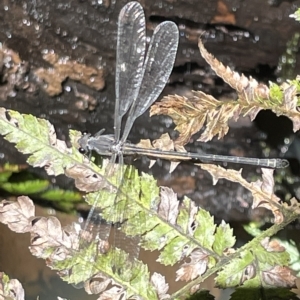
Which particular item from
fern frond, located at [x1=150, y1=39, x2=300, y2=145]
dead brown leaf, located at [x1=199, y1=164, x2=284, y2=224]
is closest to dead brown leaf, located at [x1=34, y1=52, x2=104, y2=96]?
fern frond, located at [x1=150, y1=39, x2=300, y2=145]

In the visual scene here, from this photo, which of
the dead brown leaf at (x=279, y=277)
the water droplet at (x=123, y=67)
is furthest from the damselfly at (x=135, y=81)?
the dead brown leaf at (x=279, y=277)

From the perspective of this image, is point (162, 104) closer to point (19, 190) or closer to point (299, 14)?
point (299, 14)

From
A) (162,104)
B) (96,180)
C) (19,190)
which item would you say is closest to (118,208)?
(96,180)

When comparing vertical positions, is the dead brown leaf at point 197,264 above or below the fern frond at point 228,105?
below

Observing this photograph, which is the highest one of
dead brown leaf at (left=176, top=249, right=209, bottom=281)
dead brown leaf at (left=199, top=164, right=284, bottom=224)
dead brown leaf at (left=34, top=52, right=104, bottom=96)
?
dead brown leaf at (left=34, top=52, right=104, bottom=96)

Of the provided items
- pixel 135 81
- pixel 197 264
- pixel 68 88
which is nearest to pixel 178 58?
pixel 135 81

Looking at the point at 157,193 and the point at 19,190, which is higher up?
the point at 157,193

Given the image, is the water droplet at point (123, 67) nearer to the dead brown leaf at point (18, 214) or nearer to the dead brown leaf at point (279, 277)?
the dead brown leaf at point (18, 214)

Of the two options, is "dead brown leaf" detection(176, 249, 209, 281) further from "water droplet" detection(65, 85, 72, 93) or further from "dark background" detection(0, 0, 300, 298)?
"water droplet" detection(65, 85, 72, 93)

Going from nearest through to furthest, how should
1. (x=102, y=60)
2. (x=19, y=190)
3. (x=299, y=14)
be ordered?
(x=299, y=14) → (x=102, y=60) → (x=19, y=190)

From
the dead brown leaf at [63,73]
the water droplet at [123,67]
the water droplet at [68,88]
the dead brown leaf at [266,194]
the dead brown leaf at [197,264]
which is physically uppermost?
the water droplet at [123,67]

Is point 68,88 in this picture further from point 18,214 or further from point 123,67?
point 18,214
